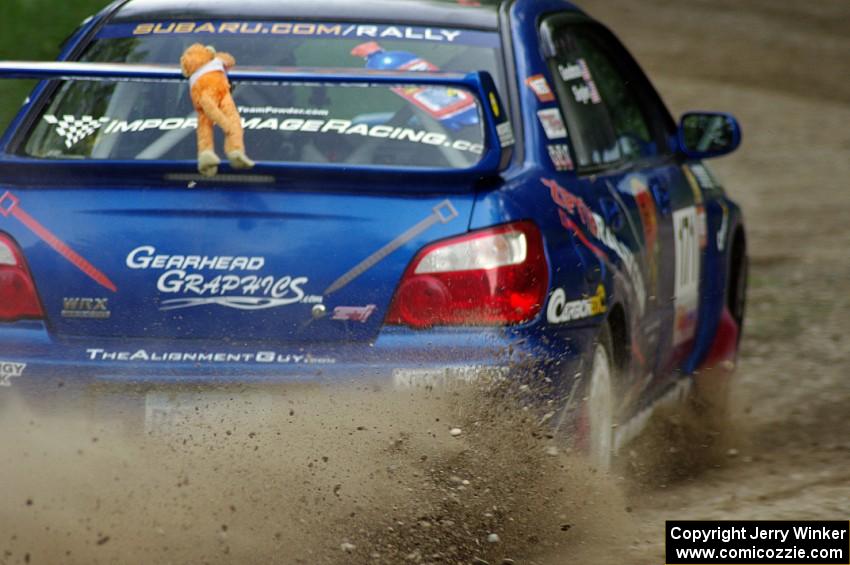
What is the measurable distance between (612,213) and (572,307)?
2.29 feet

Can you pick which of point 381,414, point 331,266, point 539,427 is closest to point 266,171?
point 331,266

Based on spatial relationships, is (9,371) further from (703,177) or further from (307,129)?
(703,177)

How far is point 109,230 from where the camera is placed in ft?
14.2

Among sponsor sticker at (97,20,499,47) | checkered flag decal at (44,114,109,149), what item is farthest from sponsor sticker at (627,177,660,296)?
checkered flag decal at (44,114,109,149)

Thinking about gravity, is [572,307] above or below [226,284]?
above

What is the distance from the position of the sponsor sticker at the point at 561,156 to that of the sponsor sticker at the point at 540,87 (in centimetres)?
16

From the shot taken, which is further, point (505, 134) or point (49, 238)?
point (505, 134)

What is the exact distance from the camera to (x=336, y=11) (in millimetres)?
5262

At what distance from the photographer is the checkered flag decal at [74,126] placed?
16.1ft

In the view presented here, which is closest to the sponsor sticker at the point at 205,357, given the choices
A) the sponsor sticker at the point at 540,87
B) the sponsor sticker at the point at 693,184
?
the sponsor sticker at the point at 540,87

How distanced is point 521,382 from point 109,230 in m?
1.20

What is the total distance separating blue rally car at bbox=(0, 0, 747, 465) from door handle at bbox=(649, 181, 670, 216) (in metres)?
0.64

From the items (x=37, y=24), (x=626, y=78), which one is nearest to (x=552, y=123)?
(x=626, y=78)

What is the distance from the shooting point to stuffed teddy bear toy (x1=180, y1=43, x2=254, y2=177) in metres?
4.39
